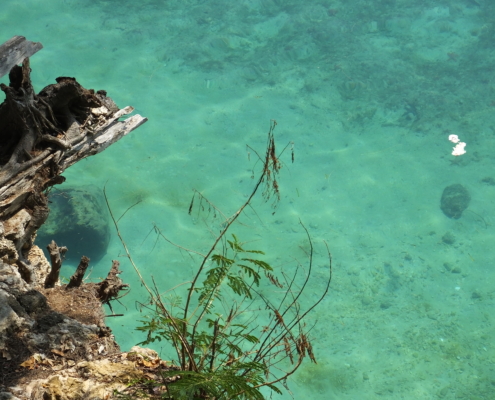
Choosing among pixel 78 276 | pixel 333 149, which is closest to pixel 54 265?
pixel 78 276

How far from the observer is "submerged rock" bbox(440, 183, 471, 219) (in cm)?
1082

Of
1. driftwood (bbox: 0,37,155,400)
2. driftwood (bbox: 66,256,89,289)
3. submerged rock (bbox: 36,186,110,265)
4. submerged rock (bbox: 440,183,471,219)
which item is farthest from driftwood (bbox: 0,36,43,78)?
submerged rock (bbox: 440,183,471,219)

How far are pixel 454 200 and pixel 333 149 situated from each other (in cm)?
265

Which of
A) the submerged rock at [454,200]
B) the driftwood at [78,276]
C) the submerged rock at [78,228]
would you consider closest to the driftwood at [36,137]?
the driftwood at [78,276]

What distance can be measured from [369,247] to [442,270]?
142 cm

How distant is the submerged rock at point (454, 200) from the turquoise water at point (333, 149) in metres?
0.15

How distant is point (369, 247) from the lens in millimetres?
10227

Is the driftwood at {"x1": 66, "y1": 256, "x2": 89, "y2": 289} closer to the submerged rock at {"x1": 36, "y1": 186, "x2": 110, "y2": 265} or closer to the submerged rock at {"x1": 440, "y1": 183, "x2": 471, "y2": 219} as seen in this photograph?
the submerged rock at {"x1": 36, "y1": 186, "x2": 110, "y2": 265}

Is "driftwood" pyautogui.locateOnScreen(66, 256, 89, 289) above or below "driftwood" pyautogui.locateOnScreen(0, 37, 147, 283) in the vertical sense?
below

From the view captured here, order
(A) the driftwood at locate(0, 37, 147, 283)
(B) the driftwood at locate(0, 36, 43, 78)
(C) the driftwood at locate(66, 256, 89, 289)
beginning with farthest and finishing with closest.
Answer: (B) the driftwood at locate(0, 36, 43, 78), (C) the driftwood at locate(66, 256, 89, 289), (A) the driftwood at locate(0, 37, 147, 283)

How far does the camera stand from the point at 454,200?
10.9 meters

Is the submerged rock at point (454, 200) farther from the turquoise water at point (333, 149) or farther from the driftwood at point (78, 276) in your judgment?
the driftwood at point (78, 276)

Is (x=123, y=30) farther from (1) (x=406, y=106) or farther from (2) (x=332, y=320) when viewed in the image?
(2) (x=332, y=320)

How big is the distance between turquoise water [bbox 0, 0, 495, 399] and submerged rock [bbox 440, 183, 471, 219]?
0.49 feet
